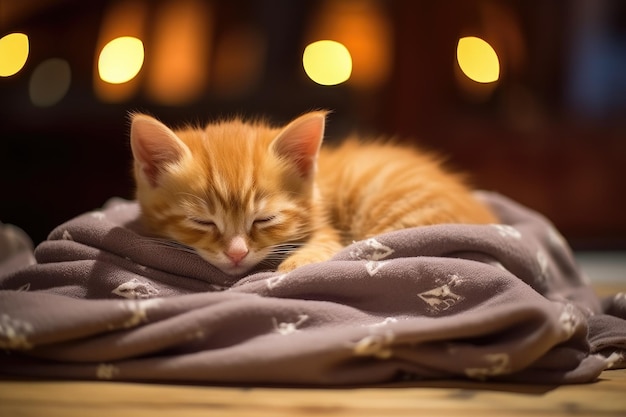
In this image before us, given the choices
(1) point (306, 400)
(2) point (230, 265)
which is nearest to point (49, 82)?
(2) point (230, 265)

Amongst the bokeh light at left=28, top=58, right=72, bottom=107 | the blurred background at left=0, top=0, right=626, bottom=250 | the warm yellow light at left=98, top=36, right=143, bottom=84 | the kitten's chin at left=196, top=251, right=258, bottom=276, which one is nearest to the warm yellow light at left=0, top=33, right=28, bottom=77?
the blurred background at left=0, top=0, right=626, bottom=250

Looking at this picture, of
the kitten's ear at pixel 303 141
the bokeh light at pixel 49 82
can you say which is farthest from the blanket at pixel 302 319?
the bokeh light at pixel 49 82

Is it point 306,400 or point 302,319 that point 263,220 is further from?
point 306,400

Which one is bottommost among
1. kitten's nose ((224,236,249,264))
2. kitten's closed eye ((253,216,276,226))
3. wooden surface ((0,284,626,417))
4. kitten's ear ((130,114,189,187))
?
wooden surface ((0,284,626,417))

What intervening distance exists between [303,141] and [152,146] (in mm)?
365

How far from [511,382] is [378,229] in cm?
54

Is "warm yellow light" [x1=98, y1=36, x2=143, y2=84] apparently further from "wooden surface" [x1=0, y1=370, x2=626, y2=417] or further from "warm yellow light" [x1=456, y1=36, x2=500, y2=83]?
"wooden surface" [x1=0, y1=370, x2=626, y2=417]

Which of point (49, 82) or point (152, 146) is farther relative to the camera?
point (49, 82)

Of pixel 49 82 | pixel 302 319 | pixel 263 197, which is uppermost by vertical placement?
pixel 49 82

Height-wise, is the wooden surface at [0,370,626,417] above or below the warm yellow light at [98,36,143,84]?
below

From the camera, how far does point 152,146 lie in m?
1.53

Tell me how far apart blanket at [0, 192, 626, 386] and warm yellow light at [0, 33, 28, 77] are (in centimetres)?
137

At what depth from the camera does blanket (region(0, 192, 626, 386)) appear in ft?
4.04

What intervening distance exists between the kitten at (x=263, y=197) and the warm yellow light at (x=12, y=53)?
127 cm
